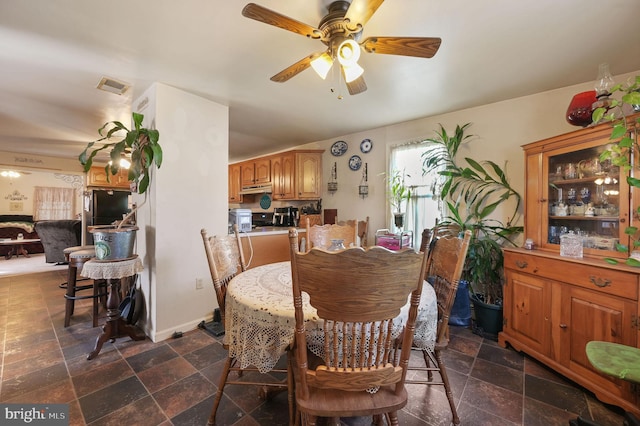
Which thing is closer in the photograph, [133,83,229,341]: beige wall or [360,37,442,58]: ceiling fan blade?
[360,37,442,58]: ceiling fan blade

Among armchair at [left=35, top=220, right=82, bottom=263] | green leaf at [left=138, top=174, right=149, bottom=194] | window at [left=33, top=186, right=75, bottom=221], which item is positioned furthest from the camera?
window at [left=33, top=186, right=75, bottom=221]

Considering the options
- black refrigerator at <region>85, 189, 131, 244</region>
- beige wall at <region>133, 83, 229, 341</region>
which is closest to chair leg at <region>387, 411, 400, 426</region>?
beige wall at <region>133, 83, 229, 341</region>

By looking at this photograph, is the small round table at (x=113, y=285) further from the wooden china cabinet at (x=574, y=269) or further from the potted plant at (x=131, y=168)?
the wooden china cabinet at (x=574, y=269)

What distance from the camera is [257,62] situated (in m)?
2.05

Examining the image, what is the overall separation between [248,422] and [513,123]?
138 inches

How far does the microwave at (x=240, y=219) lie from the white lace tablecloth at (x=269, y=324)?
191 centimetres

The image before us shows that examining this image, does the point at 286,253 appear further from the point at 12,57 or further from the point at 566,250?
the point at 12,57

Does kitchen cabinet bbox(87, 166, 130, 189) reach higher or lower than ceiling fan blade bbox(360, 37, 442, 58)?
lower

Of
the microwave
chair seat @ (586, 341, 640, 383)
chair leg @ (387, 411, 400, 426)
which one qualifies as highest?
the microwave

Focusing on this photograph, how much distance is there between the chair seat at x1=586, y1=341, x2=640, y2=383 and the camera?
3.41 feet

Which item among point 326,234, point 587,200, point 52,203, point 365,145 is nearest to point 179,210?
point 326,234

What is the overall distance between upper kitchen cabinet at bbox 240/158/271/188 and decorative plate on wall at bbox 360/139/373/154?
1.94 metres

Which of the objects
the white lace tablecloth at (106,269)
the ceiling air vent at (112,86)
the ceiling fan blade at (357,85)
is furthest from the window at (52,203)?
the ceiling fan blade at (357,85)

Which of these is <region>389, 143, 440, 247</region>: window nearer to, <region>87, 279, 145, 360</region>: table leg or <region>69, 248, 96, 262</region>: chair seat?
<region>87, 279, 145, 360</region>: table leg
